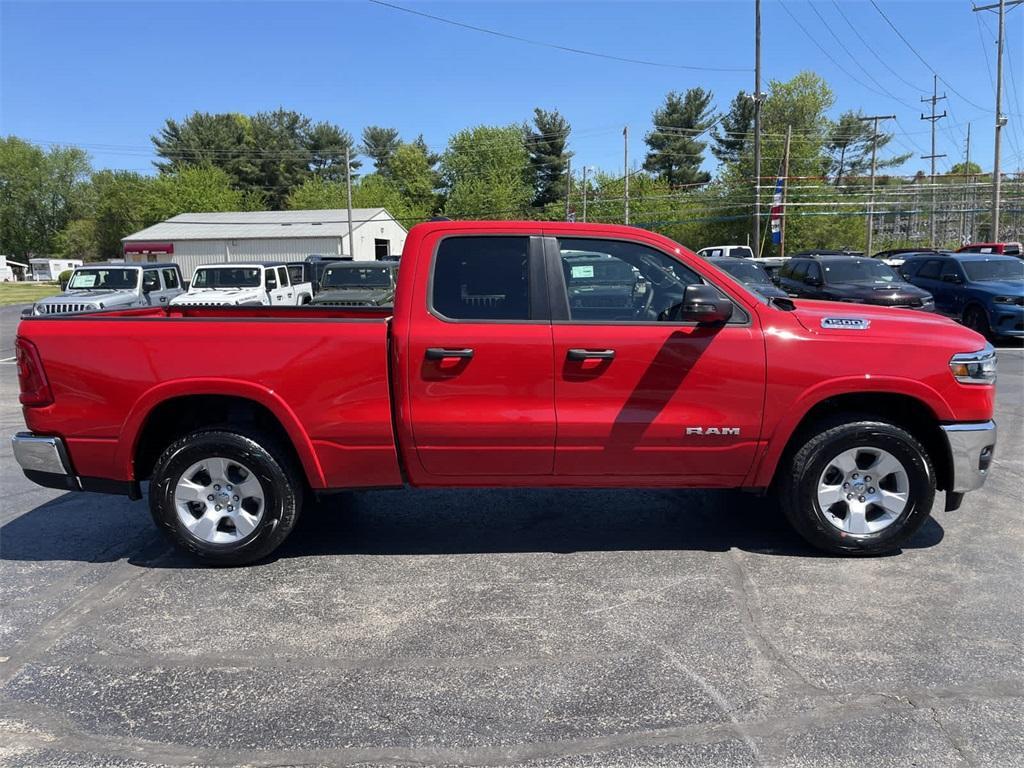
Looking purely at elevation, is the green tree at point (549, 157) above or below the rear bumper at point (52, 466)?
above

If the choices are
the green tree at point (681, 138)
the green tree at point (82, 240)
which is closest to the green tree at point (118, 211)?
the green tree at point (82, 240)

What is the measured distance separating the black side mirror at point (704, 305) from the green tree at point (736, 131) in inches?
2722

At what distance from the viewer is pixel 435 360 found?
14.0ft

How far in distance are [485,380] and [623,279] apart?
1023 mm

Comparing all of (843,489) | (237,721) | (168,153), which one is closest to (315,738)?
(237,721)

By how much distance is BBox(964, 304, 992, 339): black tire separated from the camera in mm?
14773

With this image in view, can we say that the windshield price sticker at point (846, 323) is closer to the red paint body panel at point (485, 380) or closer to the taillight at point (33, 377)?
the red paint body panel at point (485, 380)

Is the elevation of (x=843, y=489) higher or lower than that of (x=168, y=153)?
lower

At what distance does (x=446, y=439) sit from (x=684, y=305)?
1.51 m

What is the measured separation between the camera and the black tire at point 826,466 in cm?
442

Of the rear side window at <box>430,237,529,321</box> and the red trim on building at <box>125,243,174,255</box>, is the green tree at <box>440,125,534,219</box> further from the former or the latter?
the rear side window at <box>430,237,529,321</box>

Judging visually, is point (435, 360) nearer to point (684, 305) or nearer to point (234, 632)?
point (684, 305)

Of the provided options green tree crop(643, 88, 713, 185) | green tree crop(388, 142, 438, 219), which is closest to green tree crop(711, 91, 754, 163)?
green tree crop(643, 88, 713, 185)

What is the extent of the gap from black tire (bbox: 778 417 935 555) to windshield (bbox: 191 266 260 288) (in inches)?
627
